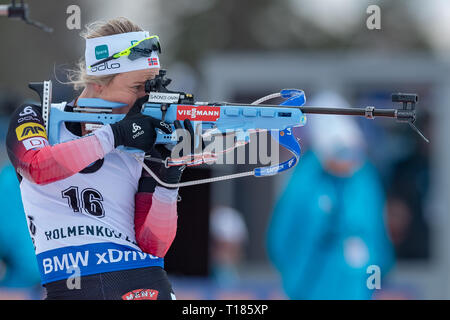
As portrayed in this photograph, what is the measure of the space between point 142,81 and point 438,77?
7.95 m

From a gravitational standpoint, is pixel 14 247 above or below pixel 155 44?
below

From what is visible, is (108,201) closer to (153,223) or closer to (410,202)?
(153,223)

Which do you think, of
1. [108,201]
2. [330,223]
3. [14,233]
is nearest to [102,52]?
[108,201]

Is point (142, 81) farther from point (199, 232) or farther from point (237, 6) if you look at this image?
point (237, 6)

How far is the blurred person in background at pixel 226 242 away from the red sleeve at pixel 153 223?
6235 millimetres

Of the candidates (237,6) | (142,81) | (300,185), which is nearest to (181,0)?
(237,6)

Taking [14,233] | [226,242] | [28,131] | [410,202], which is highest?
[28,131]

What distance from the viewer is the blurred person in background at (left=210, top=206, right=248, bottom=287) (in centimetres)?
1092

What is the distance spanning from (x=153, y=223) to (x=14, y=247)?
4326 millimetres

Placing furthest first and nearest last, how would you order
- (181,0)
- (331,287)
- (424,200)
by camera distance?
(181,0) → (424,200) → (331,287)

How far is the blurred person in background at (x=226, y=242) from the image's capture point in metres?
10.9

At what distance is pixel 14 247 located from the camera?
8.40 meters

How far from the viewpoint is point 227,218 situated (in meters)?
11.3

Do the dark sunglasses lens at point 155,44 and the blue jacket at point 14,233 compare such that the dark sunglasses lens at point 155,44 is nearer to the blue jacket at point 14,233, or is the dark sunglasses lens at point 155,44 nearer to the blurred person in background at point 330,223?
the blue jacket at point 14,233
